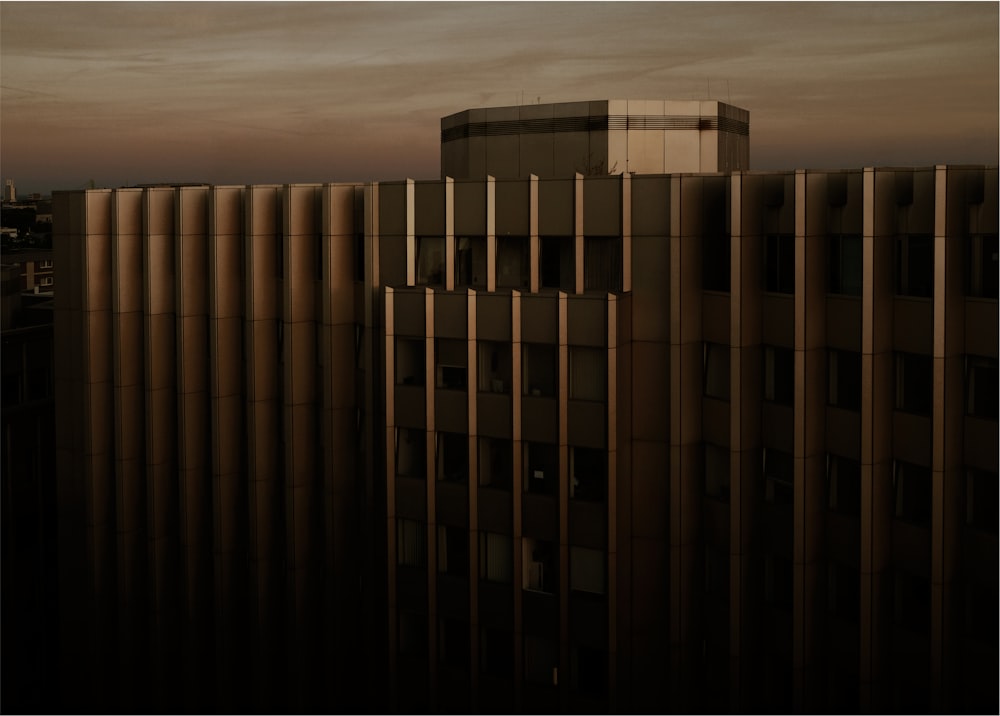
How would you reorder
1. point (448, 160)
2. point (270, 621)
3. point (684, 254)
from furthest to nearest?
1. point (448, 160)
2. point (270, 621)
3. point (684, 254)

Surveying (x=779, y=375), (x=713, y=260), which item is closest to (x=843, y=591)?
(x=779, y=375)

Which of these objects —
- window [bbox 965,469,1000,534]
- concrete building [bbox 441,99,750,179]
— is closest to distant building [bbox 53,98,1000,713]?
window [bbox 965,469,1000,534]

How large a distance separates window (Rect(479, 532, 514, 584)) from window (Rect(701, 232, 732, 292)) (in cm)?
1157

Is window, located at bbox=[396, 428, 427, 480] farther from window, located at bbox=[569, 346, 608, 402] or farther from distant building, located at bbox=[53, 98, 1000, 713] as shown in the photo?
window, located at bbox=[569, 346, 608, 402]

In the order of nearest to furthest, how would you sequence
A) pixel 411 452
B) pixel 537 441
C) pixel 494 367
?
pixel 537 441
pixel 494 367
pixel 411 452

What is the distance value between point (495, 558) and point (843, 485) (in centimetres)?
1258

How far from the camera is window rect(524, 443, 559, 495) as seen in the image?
36.5 metres

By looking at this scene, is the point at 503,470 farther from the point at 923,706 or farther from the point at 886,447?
the point at 923,706

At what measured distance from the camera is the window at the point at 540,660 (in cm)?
3767

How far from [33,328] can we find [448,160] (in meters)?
26.6

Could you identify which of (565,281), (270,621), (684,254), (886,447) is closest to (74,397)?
(270,621)

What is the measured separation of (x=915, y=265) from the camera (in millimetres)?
30000

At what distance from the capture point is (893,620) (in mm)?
32250

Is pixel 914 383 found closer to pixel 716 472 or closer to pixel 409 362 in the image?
pixel 716 472
